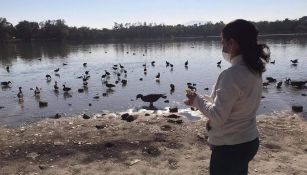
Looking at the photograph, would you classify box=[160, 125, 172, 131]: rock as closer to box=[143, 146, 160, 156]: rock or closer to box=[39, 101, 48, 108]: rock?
box=[143, 146, 160, 156]: rock

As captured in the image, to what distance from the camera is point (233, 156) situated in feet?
12.7

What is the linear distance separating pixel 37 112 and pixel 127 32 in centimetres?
15123

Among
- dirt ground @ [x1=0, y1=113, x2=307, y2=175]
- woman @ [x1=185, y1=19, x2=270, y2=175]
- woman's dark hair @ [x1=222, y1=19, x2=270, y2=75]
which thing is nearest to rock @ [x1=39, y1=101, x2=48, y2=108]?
dirt ground @ [x1=0, y1=113, x2=307, y2=175]

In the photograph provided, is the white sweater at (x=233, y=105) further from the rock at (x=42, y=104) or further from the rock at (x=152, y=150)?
the rock at (x=42, y=104)

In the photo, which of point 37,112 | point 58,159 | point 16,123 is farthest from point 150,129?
point 37,112

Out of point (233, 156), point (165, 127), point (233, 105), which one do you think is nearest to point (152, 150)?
point (165, 127)

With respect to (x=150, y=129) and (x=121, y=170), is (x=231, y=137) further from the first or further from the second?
(x=150, y=129)

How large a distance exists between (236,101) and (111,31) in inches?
6822

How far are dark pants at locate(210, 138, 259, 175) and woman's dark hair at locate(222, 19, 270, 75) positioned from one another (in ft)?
2.68

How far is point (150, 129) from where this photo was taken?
13.5m

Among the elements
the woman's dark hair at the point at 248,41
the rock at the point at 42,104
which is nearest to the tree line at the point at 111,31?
the rock at the point at 42,104

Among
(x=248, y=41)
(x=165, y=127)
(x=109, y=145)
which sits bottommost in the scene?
(x=165, y=127)

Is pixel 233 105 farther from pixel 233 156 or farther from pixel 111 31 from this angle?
pixel 111 31

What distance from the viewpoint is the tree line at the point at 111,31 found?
475 ft
